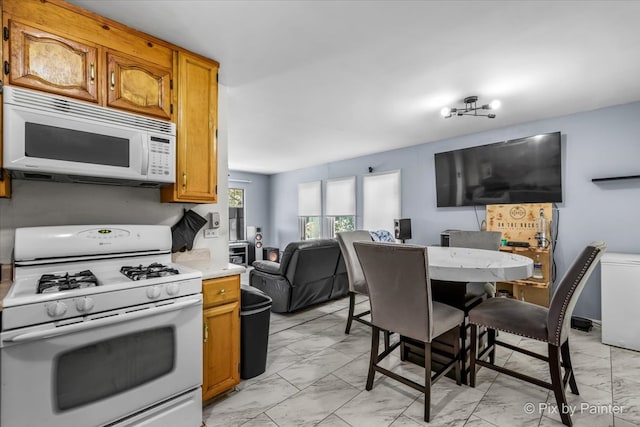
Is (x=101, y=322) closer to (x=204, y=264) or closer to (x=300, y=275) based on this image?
(x=204, y=264)

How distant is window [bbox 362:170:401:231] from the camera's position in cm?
558

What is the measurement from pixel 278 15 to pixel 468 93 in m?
2.15

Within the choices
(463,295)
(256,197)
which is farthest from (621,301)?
(256,197)

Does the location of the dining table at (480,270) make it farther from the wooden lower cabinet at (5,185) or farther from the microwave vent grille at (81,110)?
the wooden lower cabinet at (5,185)

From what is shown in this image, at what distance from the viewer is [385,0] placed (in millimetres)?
1741

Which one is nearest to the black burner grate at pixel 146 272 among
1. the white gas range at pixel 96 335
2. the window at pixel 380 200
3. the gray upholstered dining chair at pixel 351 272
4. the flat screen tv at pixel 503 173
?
the white gas range at pixel 96 335

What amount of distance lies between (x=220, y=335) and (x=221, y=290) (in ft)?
1.01

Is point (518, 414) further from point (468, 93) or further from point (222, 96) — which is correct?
point (222, 96)

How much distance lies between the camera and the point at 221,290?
79.1 inches

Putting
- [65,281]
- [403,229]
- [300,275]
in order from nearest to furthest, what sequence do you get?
[65,281], [300,275], [403,229]

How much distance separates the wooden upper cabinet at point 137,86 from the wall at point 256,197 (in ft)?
18.9

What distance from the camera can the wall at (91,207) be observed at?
68.2 inches

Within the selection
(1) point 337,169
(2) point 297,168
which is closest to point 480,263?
(1) point 337,169

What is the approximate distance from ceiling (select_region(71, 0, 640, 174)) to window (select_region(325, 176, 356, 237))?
101 inches
